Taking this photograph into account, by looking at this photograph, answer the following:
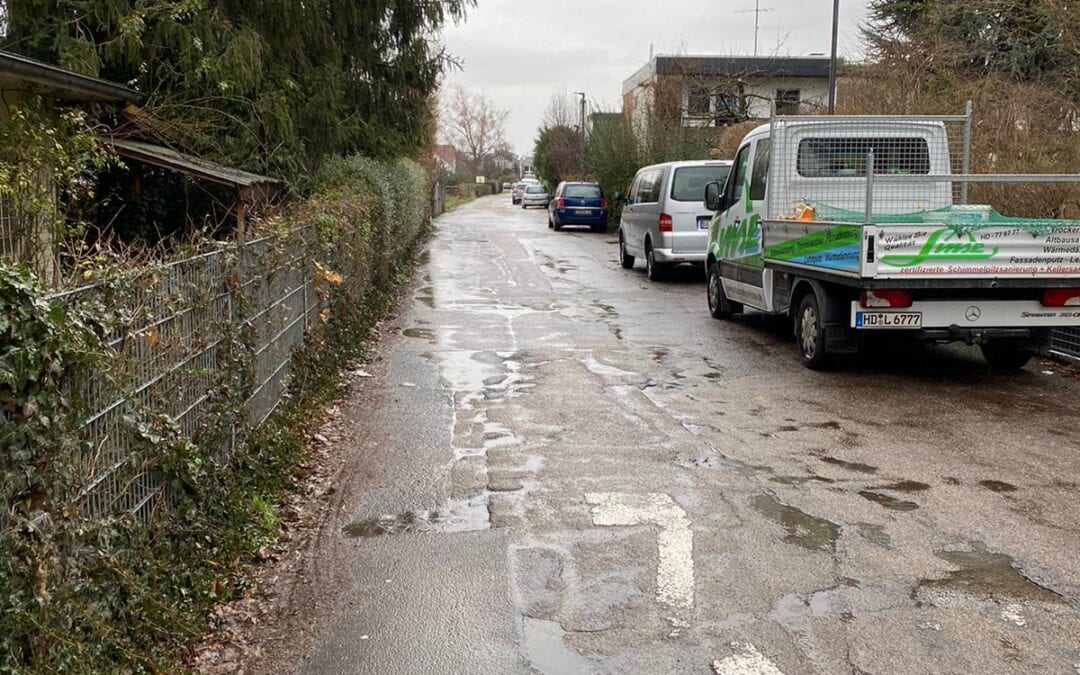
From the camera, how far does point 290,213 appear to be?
919 centimetres

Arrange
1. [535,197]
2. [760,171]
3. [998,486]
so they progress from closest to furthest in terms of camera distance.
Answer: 1. [998,486]
2. [760,171]
3. [535,197]

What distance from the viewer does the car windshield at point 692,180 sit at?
1797cm

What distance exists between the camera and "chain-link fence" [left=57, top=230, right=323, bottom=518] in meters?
3.69

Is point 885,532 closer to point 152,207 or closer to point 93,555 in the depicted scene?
point 93,555

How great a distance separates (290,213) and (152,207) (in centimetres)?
546

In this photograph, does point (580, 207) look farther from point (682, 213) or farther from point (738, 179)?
point (738, 179)

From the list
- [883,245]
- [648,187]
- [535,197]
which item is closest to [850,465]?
[883,245]

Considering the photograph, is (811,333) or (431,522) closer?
(431,522)

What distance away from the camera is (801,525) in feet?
18.1

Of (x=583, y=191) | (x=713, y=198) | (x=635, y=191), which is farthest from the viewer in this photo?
(x=583, y=191)

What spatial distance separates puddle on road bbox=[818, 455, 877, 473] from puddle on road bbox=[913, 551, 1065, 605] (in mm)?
1548

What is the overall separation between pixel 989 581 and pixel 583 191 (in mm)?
32016

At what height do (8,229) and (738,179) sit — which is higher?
(738,179)

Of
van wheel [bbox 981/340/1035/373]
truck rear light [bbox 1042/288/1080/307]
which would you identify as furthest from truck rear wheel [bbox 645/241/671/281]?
truck rear light [bbox 1042/288/1080/307]
